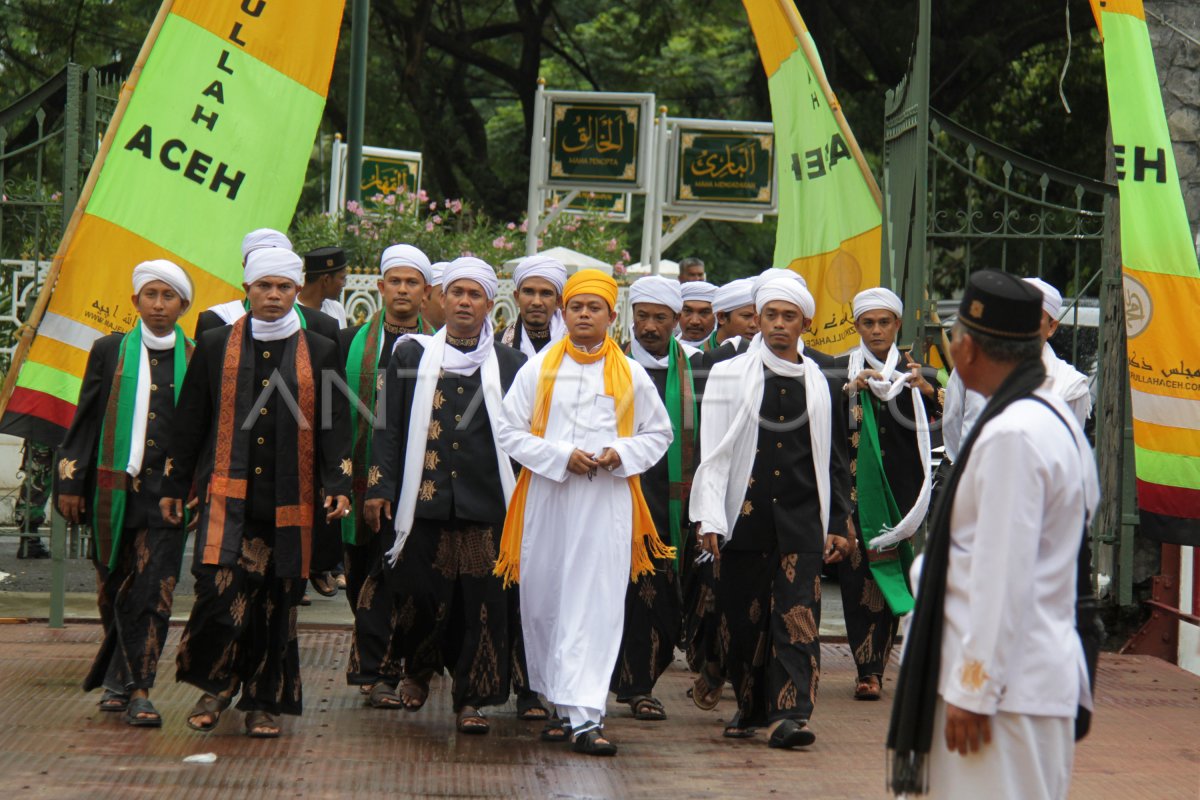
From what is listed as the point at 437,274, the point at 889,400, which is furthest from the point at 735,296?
the point at 437,274

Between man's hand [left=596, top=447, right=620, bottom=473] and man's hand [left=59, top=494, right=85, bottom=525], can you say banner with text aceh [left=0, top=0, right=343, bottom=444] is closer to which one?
man's hand [left=59, top=494, right=85, bottom=525]

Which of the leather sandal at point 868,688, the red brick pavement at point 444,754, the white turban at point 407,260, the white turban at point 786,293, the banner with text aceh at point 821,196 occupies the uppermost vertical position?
the banner with text aceh at point 821,196

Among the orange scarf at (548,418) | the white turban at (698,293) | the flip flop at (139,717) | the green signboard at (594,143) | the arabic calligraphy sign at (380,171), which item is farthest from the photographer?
the arabic calligraphy sign at (380,171)

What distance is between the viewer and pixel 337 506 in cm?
703

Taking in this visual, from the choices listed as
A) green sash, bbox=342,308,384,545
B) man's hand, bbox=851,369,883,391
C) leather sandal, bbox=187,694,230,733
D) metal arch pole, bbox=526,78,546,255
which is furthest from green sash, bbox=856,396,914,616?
metal arch pole, bbox=526,78,546,255

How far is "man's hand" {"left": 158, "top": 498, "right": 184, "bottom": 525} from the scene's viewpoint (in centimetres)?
721

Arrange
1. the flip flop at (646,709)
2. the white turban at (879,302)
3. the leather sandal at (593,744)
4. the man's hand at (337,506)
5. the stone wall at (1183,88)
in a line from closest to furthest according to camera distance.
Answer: the leather sandal at (593,744)
the man's hand at (337,506)
the flip flop at (646,709)
the white turban at (879,302)
the stone wall at (1183,88)

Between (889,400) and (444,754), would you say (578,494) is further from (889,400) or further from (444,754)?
(889,400)

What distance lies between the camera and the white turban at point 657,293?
8.44 m

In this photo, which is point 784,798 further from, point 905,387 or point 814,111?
point 814,111

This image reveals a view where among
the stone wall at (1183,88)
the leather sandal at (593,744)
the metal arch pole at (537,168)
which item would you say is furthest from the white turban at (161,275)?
the metal arch pole at (537,168)

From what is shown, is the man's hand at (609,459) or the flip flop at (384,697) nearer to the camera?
the man's hand at (609,459)

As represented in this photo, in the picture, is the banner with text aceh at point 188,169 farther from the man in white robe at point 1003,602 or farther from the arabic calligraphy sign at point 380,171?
the arabic calligraphy sign at point 380,171

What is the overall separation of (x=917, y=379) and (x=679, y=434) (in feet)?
4.10
